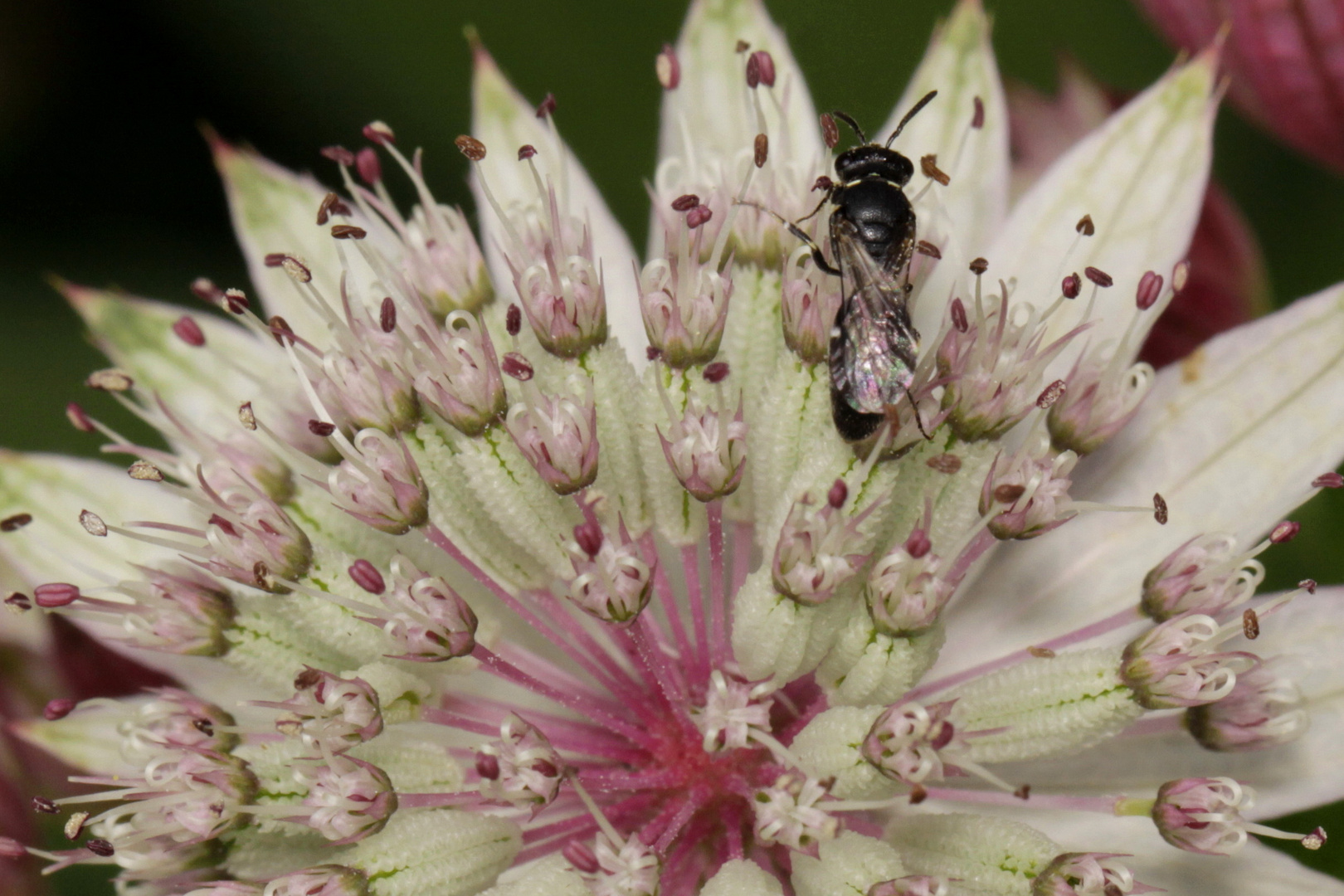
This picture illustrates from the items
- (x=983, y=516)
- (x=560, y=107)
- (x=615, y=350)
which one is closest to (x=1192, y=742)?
(x=983, y=516)

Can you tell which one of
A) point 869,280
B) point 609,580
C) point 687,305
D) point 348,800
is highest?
point 869,280

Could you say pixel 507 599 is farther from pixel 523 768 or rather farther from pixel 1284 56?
pixel 1284 56

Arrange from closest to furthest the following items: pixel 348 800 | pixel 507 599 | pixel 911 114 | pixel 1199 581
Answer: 1. pixel 348 800
2. pixel 1199 581
3. pixel 507 599
4. pixel 911 114

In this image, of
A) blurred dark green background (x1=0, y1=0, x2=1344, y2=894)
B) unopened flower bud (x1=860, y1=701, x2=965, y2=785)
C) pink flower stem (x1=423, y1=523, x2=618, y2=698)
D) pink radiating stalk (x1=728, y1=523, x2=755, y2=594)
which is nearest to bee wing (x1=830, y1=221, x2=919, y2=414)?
pink radiating stalk (x1=728, y1=523, x2=755, y2=594)

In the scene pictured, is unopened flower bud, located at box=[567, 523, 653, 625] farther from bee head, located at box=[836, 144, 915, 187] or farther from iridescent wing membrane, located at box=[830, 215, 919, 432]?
bee head, located at box=[836, 144, 915, 187]

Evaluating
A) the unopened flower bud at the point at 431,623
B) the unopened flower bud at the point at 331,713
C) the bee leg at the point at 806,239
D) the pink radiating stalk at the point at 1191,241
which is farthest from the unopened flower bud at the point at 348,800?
the pink radiating stalk at the point at 1191,241

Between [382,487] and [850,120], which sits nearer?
[382,487]

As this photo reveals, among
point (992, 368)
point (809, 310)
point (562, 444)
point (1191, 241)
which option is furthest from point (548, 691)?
point (1191, 241)
